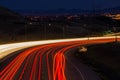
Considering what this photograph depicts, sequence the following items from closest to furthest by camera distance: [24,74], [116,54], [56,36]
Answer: [24,74]
[116,54]
[56,36]

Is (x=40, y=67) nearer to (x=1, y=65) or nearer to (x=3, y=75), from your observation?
(x=1, y=65)

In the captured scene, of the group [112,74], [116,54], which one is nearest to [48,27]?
[116,54]

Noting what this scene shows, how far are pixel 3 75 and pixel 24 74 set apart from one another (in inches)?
125

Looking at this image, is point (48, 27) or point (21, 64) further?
point (48, 27)

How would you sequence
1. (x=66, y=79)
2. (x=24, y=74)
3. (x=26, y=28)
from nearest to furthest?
(x=66, y=79) < (x=24, y=74) < (x=26, y=28)

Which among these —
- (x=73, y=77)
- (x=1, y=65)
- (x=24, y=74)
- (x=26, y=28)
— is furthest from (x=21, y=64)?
(x=26, y=28)

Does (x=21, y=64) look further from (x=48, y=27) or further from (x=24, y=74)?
(x=48, y=27)

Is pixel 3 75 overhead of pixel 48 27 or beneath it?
beneath

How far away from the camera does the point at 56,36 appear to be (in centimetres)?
15488

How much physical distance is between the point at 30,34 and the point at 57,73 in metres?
108

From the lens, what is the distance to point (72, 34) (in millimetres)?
166000

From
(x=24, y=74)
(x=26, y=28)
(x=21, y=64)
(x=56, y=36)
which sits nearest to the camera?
(x=24, y=74)

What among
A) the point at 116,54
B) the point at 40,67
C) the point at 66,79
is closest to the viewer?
the point at 66,79

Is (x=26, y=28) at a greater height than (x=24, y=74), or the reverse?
(x=26, y=28)
